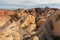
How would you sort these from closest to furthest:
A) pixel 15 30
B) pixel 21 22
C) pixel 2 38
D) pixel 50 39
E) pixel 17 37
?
pixel 50 39
pixel 2 38
pixel 17 37
pixel 15 30
pixel 21 22

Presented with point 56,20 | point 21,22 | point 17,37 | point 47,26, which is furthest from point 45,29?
point 21,22

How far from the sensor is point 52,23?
6820 mm

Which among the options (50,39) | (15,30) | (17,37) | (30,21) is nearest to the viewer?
(50,39)

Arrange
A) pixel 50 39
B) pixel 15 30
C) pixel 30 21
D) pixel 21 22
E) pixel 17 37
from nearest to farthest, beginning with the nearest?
pixel 50 39 → pixel 17 37 → pixel 15 30 → pixel 21 22 → pixel 30 21

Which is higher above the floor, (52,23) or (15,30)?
(52,23)

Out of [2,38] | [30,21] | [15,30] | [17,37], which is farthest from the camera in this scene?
[30,21]

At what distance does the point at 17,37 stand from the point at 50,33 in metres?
1.99

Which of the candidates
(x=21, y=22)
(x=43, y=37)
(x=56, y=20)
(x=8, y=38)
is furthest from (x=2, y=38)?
(x=21, y=22)

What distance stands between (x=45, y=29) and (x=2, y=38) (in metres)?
1.80

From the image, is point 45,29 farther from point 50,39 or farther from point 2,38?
point 2,38

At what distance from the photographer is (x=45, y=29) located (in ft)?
23.5

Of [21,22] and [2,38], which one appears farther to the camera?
[21,22]

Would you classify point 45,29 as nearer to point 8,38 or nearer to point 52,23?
point 52,23

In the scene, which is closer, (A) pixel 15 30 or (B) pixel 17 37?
(B) pixel 17 37
